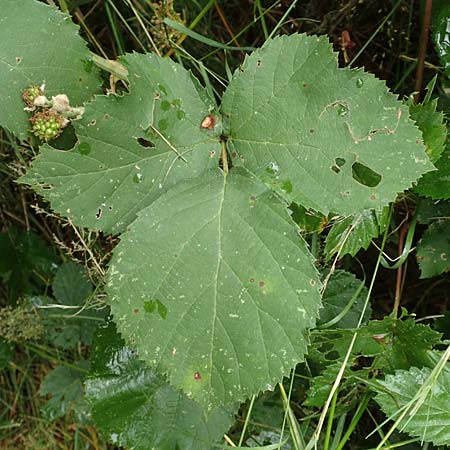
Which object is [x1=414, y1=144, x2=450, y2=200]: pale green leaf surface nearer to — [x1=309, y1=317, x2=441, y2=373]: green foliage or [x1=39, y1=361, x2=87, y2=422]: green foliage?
[x1=309, y1=317, x2=441, y2=373]: green foliage

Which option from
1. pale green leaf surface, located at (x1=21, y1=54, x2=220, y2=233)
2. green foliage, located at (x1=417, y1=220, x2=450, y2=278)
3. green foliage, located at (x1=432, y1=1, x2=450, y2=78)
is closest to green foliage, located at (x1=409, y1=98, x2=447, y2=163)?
green foliage, located at (x1=432, y1=1, x2=450, y2=78)

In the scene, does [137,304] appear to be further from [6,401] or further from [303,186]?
[6,401]

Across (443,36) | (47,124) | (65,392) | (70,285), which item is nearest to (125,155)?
(47,124)

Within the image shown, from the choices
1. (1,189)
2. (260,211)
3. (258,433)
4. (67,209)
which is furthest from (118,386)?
(1,189)

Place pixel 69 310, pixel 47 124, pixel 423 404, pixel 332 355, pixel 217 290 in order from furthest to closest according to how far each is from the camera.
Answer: pixel 69 310 → pixel 332 355 → pixel 423 404 → pixel 47 124 → pixel 217 290

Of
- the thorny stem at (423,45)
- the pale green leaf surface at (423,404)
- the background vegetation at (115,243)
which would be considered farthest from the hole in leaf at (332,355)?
the thorny stem at (423,45)

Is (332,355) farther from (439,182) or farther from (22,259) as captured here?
(22,259)
